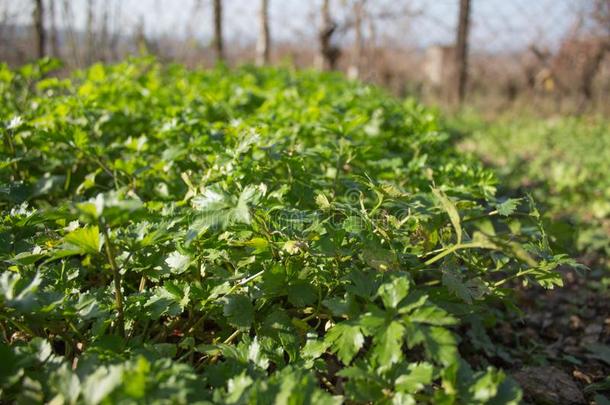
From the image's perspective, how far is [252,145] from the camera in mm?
1892

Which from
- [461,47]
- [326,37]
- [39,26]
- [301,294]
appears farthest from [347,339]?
[326,37]

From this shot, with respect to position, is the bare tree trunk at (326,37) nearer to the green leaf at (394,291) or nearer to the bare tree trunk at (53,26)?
the bare tree trunk at (53,26)

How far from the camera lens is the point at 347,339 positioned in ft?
4.02

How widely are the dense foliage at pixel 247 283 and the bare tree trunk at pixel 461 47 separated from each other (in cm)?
1079

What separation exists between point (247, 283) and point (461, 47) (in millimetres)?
11923

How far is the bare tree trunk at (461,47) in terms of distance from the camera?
1195 centimetres

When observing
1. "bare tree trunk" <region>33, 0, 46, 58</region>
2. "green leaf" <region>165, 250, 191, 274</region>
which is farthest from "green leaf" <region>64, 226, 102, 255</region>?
"bare tree trunk" <region>33, 0, 46, 58</region>

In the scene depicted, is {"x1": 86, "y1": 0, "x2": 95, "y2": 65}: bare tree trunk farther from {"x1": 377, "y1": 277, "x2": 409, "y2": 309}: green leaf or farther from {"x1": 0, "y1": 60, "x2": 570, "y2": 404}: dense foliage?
{"x1": 377, "y1": 277, "x2": 409, "y2": 309}: green leaf

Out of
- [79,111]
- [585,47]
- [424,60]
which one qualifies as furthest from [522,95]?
[79,111]

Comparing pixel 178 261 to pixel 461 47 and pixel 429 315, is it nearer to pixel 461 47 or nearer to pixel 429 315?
pixel 429 315

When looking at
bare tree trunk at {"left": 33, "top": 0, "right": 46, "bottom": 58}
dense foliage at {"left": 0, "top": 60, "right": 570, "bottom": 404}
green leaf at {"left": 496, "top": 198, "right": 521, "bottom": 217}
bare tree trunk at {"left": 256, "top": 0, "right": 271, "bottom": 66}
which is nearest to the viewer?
dense foliage at {"left": 0, "top": 60, "right": 570, "bottom": 404}

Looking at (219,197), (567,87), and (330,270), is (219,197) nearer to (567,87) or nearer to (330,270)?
(330,270)

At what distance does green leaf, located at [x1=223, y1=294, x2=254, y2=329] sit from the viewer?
56.2 inches

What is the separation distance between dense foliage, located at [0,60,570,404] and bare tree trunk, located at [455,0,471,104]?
10785 millimetres
